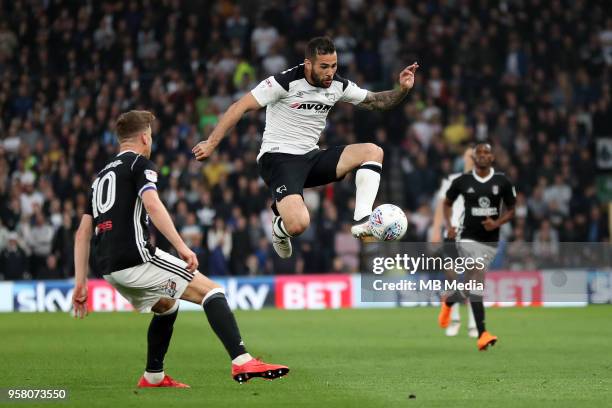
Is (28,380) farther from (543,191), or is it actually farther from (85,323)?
(543,191)

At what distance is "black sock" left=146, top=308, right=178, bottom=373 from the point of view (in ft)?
29.4

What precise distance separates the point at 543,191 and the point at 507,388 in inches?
574

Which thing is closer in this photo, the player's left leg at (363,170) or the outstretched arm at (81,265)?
the outstretched arm at (81,265)

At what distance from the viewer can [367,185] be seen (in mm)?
10281

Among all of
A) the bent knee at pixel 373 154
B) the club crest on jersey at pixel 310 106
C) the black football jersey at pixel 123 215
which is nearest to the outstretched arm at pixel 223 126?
the club crest on jersey at pixel 310 106

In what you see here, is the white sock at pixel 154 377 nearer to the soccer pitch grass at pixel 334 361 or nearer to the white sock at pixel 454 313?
the soccer pitch grass at pixel 334 361

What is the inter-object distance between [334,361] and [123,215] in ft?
12.2

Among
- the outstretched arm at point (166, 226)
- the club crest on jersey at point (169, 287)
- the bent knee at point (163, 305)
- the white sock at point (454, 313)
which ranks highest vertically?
the outstretched arm at point (166, 226)

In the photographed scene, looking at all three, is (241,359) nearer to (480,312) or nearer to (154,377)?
(154,377)

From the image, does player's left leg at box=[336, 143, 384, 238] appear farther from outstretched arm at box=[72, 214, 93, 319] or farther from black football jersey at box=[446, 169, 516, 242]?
black football jersey at box=[446, 169, 516, 242]

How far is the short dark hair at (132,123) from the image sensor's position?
8500mm

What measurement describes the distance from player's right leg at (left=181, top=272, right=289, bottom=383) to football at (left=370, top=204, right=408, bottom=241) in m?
1.67

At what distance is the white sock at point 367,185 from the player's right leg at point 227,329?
205cm

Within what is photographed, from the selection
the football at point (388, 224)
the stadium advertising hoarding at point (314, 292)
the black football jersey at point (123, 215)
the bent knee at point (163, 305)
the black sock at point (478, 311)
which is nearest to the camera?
the black football jersey at point (123, 215)
